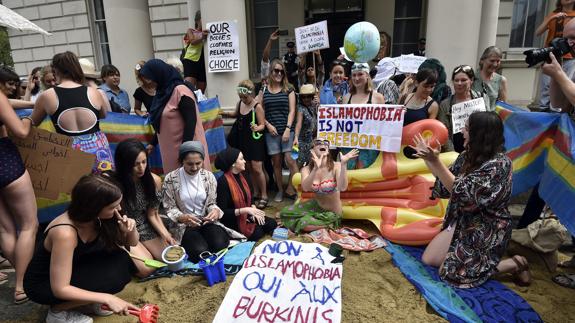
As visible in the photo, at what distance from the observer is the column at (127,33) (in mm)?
8625

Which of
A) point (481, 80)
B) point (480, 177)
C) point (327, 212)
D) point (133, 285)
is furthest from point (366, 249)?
point (481, 80)

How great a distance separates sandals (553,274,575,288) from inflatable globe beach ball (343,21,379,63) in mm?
2922

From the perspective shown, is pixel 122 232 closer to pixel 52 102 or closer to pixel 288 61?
pixel 52 102

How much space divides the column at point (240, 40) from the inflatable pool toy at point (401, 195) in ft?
7.71

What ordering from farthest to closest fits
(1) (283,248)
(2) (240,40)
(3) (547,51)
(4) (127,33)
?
(4) (127,33)
(2) (240,40)
(1) (283,248)
(3) (547,51)

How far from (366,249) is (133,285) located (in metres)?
2.11

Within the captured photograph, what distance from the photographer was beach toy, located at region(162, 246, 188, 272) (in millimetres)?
2977

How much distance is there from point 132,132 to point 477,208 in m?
3.86

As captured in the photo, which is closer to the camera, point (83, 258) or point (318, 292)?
point (83, 258)

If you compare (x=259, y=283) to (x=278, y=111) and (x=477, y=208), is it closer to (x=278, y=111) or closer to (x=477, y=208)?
(x=477, y=208)

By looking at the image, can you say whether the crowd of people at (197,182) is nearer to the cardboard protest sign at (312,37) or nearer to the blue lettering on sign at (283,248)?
the blue lettering on sign at (283,248)

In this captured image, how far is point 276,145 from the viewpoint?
476 cm

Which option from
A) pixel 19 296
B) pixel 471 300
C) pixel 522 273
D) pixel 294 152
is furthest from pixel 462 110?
pixel 19 296

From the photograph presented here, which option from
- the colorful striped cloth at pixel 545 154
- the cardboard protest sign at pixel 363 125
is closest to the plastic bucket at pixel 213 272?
the cardboard protest sign at pixel 363 125
